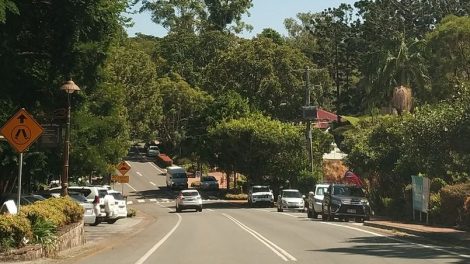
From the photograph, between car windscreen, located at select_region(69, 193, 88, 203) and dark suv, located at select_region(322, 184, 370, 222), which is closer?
car windscreen, located at select_region(69, 193, 88, 203)

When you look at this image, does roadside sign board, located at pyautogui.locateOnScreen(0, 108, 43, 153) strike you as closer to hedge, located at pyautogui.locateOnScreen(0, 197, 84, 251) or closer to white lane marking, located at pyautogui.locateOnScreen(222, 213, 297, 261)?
hedge, located at pyautogui.locateOnScreen(0, 197, 84, 251)

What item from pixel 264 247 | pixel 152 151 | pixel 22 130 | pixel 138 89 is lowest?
pixel 264 247

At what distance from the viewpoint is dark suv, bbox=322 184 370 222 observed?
32.4 metres

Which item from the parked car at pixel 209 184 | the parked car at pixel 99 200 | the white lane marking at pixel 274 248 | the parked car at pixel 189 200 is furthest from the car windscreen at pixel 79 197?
the parked car at pixel 209 184

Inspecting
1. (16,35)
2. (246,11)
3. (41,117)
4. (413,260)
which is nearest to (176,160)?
(246,11)

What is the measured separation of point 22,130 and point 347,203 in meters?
19.3

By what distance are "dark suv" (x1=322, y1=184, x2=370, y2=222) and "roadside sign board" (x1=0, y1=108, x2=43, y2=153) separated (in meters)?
19.0

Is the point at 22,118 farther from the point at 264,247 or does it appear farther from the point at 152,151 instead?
A: the point at 152,151

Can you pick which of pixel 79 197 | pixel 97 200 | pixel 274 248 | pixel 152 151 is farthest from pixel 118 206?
pixel 152 151

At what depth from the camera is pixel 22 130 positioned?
16.8 metres

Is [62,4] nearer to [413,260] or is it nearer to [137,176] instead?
[413,260]

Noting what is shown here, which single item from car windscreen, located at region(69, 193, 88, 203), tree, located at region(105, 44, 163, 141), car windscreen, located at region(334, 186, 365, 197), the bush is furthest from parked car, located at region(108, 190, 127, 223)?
tree, located at region(105, 44, 163, 141)

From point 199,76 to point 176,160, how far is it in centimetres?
1197

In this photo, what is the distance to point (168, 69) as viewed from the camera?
310ft
